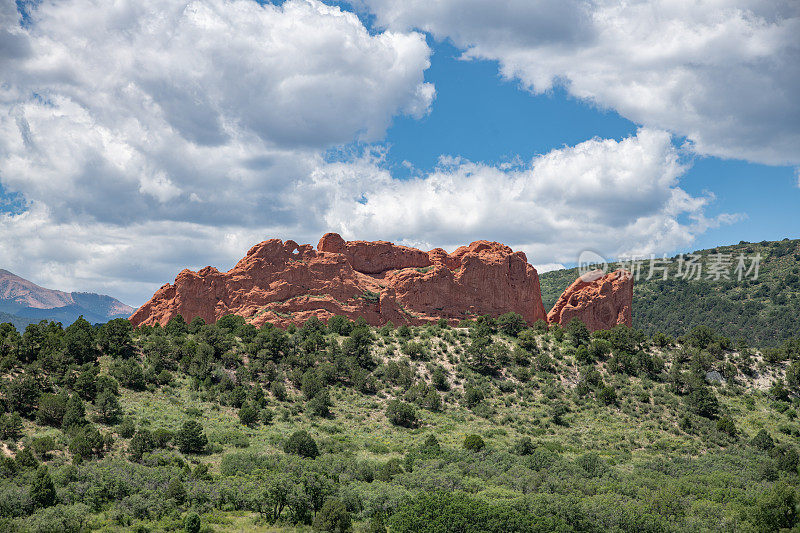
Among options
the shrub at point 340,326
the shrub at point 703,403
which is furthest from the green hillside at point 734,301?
the shrub at point 340,326

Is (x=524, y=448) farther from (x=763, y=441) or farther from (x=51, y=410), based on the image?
(x=51, y=410)

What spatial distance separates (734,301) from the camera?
138 m

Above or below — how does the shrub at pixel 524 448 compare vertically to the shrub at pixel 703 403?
below

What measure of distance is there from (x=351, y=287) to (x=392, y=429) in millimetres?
31710

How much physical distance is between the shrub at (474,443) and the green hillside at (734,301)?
89.6 m

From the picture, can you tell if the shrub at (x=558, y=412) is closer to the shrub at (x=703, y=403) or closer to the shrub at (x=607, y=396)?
the shrub at (x=607, y=396)

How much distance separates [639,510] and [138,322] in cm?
7368

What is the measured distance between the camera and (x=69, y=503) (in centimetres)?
3234

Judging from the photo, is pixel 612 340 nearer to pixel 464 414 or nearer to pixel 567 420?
pixel 567 420

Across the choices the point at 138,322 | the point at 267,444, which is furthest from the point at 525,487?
the point at 138,322

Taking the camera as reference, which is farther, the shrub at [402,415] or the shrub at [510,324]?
the shrub at [510,324]

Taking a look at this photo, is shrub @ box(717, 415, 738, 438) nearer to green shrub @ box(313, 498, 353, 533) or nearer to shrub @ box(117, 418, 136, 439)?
green shrub @ box(313, 498, 353, 533)

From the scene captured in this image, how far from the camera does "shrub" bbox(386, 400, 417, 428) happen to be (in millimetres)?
56406

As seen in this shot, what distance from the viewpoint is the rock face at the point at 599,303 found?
85875 mm
